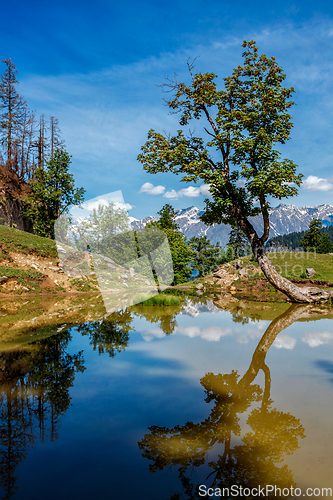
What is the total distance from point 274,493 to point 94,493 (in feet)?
6.97

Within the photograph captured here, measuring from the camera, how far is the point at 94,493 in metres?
3.23

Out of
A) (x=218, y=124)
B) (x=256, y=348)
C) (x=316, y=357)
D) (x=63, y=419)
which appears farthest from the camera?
(x=218, y=124)

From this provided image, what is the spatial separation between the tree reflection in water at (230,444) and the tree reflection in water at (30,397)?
5.53 feet

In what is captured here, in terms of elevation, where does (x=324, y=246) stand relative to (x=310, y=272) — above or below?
above

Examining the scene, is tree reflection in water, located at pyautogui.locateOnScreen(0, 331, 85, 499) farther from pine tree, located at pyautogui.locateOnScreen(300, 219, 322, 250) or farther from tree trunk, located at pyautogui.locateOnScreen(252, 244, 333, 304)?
pine tree, located at pyautogui.locateOnScreen(300, 219, 322, 250)

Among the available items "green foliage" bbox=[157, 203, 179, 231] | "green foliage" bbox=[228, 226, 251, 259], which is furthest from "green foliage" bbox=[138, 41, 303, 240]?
"green foliage" bbox=[228, 226, 251, 259]

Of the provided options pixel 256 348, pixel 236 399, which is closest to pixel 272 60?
pixel 256 348

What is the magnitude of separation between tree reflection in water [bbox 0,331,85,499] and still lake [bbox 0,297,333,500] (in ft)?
0.07

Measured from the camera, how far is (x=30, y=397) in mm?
5250

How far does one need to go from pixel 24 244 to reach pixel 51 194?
12572 millimetres

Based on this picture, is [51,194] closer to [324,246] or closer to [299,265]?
[299,265]

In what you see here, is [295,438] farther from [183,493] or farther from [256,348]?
[256,348]

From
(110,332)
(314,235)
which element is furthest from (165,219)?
(314,235)

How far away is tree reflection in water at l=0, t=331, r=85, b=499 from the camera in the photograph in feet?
12.8
